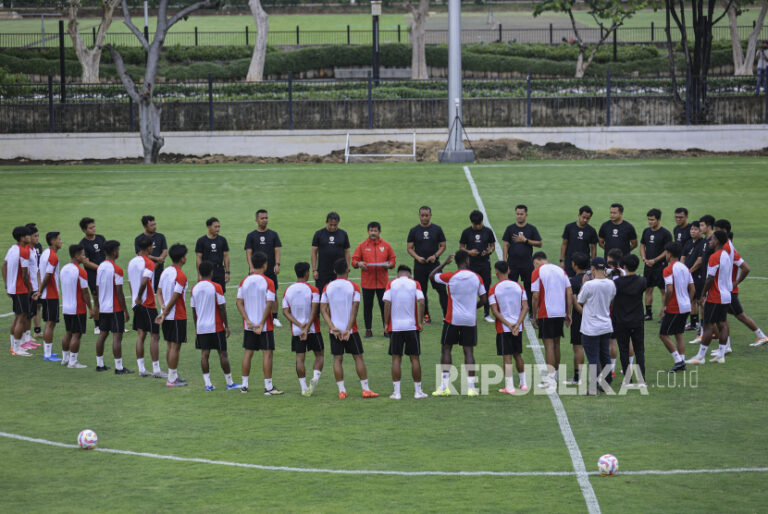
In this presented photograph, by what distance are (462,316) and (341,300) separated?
1704 mm

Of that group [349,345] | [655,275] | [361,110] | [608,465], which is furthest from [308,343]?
[361,110]

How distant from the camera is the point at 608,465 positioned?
1089cm

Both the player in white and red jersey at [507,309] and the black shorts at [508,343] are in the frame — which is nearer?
the player in white and red jersey at [507,309]

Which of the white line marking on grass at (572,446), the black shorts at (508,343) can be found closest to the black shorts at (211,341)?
the black shorts at (508,343)

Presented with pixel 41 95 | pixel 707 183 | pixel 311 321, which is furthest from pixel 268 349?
pixel 41 95

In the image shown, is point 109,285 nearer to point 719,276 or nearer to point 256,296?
point 256,296

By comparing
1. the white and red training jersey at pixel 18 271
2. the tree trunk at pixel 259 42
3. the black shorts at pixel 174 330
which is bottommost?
the black shorts at pixel 174 330

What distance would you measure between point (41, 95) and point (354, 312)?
2888 centimetres

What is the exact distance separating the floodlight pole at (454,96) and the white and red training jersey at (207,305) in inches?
853

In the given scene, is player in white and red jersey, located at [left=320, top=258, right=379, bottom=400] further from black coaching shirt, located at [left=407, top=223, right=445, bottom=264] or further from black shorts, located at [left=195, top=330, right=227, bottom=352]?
black coaching shirt, located at [left=407, top=223, right=445, bottom=264]

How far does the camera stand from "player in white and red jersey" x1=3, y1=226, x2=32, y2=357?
53.4 feet

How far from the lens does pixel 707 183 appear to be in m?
31.2

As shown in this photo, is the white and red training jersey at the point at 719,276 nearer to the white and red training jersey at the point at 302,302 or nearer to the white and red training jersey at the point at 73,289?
the white and red training jersey at the point at 302,302

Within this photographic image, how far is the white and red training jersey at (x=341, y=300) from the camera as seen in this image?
13.5 m
